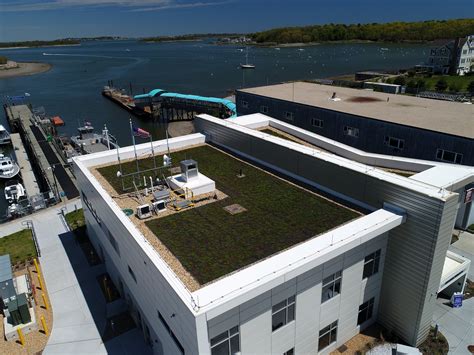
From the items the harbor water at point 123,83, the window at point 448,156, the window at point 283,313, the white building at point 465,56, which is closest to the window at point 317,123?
the window at point 448,156

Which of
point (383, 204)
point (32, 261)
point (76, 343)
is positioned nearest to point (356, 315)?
point (383, 204)

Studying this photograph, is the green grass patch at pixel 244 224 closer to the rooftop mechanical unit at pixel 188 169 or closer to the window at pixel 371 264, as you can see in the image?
the rooftop mechanical unit at pixel 188 169

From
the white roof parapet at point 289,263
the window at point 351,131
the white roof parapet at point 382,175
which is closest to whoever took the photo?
the white roof parapet at point 289,263

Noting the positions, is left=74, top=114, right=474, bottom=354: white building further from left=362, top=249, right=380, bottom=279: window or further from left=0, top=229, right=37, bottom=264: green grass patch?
left=0, top=229, right=37, bottom=264: green grass patch

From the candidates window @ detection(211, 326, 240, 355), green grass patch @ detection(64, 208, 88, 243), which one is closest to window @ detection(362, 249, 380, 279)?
window @ detection(211, 326, 240, 355)

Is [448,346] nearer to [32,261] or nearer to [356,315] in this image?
[356,315]
